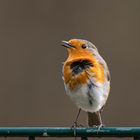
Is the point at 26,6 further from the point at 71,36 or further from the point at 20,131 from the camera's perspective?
the point at 20,131

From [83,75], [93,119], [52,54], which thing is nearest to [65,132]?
[83,75]

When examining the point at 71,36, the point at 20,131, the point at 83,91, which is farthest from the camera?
the point at 71,36

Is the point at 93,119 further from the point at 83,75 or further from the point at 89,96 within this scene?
the point at 83,75

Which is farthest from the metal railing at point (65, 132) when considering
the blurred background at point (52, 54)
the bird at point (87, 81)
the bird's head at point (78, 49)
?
the blurred background at point (52, 54)

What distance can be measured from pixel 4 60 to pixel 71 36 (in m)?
0.80

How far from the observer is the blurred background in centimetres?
838

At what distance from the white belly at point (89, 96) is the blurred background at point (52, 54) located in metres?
3.32

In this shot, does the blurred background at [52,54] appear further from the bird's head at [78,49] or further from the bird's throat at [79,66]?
the bird's throat at [79,66]

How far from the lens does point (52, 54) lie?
27.9ft

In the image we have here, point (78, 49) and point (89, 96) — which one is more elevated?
point (78, 49)

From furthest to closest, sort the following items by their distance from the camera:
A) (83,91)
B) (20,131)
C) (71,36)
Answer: (71,36) → (83,91) → (20,131)

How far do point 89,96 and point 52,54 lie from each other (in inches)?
146

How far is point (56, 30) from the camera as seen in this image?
849 cm

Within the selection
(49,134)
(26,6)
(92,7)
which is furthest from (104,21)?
(49,134)
